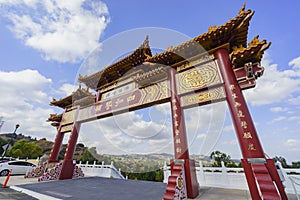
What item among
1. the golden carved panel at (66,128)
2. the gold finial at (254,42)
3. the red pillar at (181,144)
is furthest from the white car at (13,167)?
the gold finial at (254,42)

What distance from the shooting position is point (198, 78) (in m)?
4.41

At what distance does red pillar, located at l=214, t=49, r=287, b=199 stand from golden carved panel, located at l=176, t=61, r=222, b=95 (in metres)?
0.24

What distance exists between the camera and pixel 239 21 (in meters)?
3.78

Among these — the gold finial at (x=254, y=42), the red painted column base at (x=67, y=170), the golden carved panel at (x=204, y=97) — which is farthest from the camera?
the red painted column base at (x=67, y=170)

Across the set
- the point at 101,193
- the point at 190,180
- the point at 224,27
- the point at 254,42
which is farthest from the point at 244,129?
the point at 101,193

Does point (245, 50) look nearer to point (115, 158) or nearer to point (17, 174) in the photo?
point (115, 158)

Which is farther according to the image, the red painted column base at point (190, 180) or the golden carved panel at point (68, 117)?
the golden carved panel at point (68, 117)

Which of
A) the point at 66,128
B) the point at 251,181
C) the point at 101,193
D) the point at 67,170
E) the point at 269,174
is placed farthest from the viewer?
the point at 66,128

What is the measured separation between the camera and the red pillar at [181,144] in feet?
11.6

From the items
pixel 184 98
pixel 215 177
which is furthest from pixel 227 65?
pixel 215 177

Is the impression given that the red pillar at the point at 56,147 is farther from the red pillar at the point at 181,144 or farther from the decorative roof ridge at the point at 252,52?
the decorative roof ridge at the point at 252,52

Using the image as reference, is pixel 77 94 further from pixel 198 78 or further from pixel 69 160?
pixel 198 78

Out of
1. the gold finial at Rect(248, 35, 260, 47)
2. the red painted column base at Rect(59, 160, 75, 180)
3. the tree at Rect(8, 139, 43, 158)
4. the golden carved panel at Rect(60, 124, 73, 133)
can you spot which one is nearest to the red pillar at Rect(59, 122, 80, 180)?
the red painted column base at Rect(59, 160, 75, 180)

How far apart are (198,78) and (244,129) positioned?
1888 millimetres
